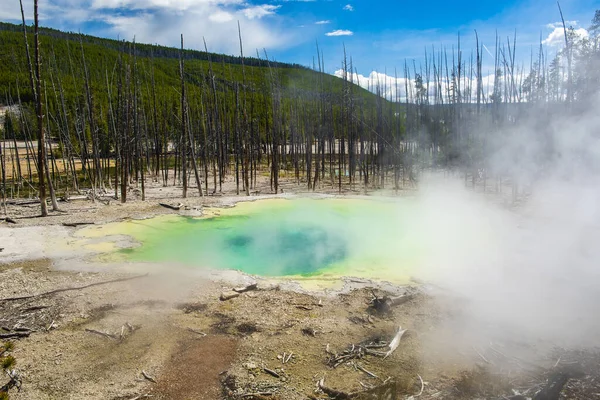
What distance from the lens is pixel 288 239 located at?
1052 centimetres

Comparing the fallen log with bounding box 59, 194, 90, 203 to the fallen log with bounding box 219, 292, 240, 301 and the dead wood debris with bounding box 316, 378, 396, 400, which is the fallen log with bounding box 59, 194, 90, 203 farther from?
the dead wood debris with bounding box 316, 378, 396, 400

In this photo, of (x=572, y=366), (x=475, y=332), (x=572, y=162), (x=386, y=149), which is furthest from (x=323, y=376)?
(x=386, y=149)

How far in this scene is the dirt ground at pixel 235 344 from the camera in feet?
13.4

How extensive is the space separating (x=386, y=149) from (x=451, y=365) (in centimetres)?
2289

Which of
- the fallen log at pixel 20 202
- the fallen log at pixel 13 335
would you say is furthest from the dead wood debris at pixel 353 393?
the fallen log at pixel 20 202

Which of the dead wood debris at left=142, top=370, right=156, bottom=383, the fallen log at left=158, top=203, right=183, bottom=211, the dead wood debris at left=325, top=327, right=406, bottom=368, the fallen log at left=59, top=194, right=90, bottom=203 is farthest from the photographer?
the fallen log at left=59, top=194, right=90, bottom=203

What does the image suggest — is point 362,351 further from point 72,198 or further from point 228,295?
point 72,198

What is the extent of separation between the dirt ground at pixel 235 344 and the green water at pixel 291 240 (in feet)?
4.08

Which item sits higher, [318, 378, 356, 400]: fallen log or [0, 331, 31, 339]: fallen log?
[0, 331, 31, 339]: fallen log

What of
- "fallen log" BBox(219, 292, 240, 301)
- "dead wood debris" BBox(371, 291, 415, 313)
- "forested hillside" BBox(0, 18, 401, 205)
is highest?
"forested hillside" BBox(0, 18, 401, 205)

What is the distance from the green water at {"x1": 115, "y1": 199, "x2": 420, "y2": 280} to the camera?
27.7 feet

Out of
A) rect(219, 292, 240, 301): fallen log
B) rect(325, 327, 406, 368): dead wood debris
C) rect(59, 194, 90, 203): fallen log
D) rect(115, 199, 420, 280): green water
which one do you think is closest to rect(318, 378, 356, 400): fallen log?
rect(325, 327, 406, 368): dead wood debris

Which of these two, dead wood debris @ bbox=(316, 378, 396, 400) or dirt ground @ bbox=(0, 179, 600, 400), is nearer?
dead wood debris @ bbox=(316, 378, 396, 400)

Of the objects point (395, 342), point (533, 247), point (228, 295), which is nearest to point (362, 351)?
point (395, 342)
